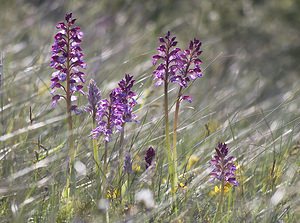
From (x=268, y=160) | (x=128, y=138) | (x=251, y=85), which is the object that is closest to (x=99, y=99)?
(x=128, y=138)

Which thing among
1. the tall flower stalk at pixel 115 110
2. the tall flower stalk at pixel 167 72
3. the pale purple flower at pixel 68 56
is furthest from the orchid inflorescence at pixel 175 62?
the pale purple flower at pixel 68 56

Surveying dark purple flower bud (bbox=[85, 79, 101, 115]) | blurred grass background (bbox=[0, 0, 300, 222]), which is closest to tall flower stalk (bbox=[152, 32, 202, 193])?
blurred grass background (bbox=[0, 0, 300, 222])

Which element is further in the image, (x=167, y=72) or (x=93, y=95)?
(x=167, y=72)

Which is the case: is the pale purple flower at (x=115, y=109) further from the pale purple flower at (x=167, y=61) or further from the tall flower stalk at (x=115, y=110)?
the pale purple flower at (x=167, y=61)

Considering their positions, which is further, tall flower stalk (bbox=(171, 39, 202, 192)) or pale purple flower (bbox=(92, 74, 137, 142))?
tall flower stalk (bbox=(171, 39, 202, 192))

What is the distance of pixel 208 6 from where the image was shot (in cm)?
1050

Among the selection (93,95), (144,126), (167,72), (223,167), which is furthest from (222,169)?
(144,126)

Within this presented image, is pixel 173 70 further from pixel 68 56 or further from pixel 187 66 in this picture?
pixel 68 56

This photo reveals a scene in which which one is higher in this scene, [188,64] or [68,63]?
[68,63]

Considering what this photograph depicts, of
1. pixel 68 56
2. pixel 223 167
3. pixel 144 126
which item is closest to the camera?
pixel 223 167

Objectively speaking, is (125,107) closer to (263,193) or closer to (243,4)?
→ (263,193)

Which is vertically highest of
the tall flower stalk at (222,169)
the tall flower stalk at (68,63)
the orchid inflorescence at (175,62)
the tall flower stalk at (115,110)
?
the tall flower stalk at (68,63)

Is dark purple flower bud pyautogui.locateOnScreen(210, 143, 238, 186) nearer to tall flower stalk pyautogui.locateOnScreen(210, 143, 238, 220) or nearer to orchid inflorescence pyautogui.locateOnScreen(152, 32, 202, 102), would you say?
tall flower stalk pyautogui.locateOnScreen(210, 143, 238, 220)

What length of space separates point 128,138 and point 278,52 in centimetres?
726
